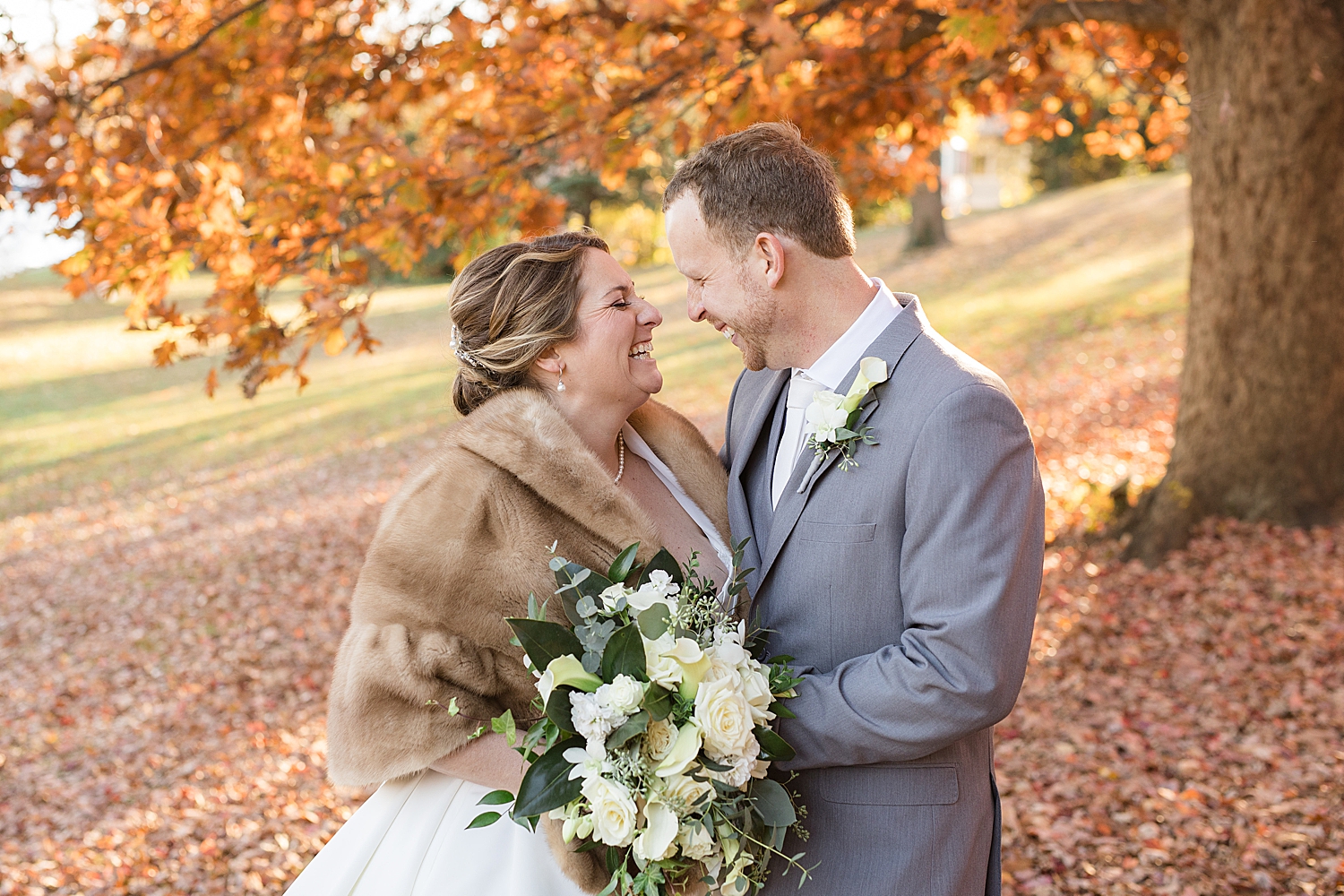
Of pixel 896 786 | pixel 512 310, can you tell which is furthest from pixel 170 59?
pixel 896 786

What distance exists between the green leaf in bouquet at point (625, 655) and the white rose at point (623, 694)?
4cm

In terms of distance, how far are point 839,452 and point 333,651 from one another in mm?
6394

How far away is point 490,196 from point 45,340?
2816cm

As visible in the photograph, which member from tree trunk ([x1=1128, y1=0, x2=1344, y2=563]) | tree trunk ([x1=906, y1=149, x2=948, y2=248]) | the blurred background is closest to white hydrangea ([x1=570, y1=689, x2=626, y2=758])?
the blurred background

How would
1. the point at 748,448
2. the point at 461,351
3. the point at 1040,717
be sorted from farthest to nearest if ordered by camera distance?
the point at 1040,717, the point at 461,351, the point at 748,448

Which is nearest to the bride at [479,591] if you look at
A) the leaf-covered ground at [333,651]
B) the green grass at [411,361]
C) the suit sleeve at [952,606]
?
the suit sleeve at [952,606]

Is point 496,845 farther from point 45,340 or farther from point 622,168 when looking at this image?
point 45,340

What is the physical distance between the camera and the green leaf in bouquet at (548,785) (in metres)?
2.24

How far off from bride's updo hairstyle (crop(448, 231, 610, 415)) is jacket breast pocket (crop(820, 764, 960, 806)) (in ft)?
4.88

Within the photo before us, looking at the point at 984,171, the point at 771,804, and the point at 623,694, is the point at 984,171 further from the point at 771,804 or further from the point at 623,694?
the point at 623,694

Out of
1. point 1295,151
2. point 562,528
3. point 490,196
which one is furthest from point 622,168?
point 1295,151

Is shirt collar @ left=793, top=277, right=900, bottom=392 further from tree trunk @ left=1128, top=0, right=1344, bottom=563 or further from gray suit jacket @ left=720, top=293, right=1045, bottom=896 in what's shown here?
tree trunk @ left=1128, top=0, right=1344, bottom=563

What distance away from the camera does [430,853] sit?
8.95ft

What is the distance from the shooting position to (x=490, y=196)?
16.3ft
